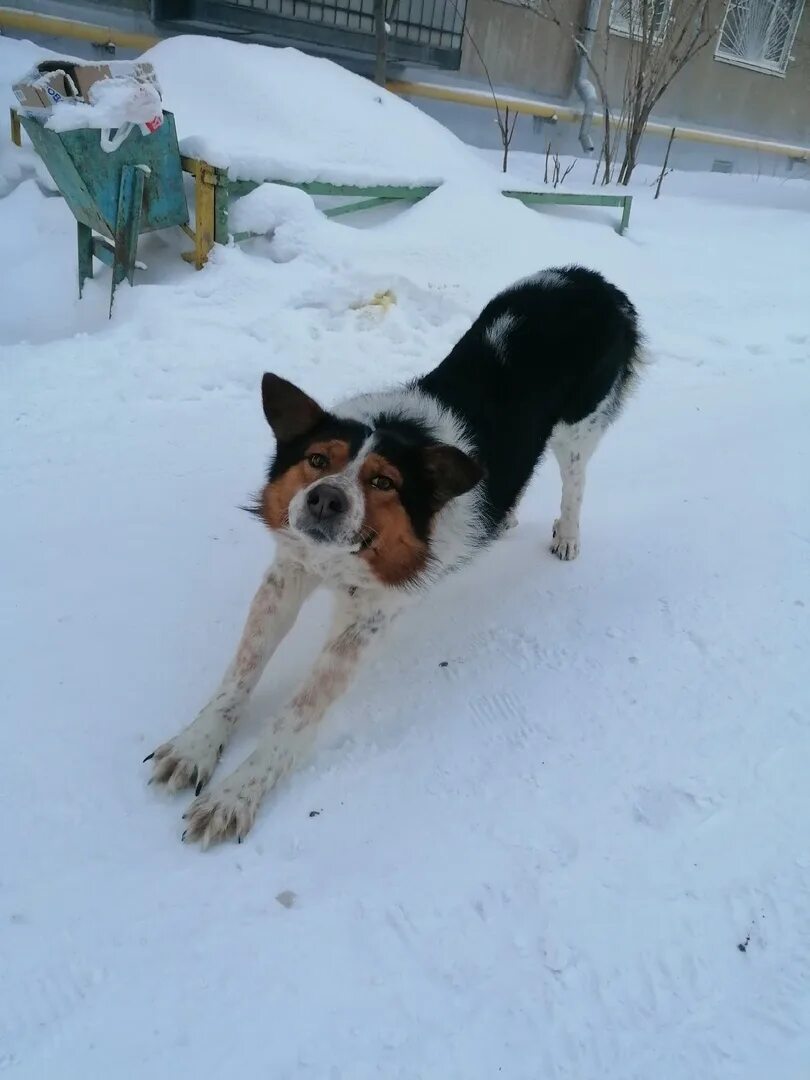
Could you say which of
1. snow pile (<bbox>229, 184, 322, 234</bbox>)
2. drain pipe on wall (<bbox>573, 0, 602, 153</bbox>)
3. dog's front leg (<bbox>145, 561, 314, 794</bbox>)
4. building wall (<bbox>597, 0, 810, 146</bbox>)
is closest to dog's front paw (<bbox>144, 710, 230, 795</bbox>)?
dog's front leg (<bbox>145, 561, 314, 794</bbox>)

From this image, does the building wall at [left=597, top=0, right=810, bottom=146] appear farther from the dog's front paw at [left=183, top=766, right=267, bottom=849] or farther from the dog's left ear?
the dog's front paw at [left=183, top=766, right=267, bottom=849]

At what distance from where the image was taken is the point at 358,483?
6.64 feet

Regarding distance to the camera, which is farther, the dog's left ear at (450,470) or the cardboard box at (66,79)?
the cardboard box at (66,79)

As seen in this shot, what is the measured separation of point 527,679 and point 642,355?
179cm

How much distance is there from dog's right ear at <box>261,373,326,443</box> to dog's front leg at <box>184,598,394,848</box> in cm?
55

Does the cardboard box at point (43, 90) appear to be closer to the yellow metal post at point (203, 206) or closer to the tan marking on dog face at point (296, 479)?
the yellow metal post at point (203, 206)

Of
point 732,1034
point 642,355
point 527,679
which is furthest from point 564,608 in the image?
point 732,1034

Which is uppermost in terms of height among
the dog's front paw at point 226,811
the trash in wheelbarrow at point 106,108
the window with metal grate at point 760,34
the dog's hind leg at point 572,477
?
the window with metal grate at point 760,34

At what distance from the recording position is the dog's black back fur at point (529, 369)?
8.74ft

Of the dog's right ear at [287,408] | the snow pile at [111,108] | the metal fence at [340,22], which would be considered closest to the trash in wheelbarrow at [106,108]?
the snow pile at [111,108]

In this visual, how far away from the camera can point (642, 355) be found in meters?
3.49

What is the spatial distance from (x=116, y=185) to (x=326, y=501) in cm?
409

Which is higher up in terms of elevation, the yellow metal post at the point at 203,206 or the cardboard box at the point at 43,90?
the cardboard box at the point at 43,90

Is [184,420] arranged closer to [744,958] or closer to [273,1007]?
[273,1007]
